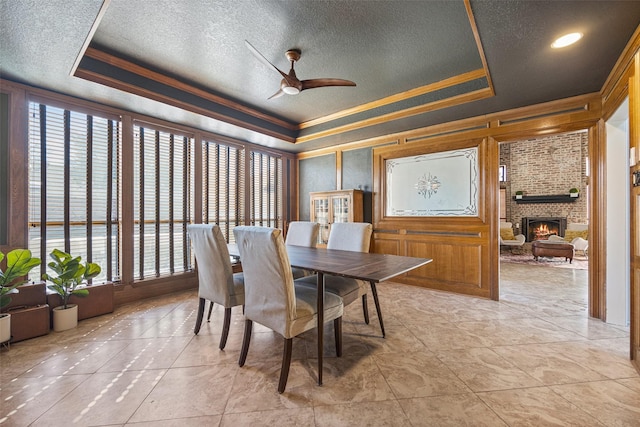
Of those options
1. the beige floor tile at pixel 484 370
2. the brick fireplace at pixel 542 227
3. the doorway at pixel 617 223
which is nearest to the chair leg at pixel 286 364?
the beige floor tile at pixel 484 370

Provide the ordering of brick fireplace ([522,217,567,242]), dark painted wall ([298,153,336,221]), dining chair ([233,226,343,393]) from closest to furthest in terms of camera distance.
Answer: dining chair ([233,226,343,393]) < dark painted wall ([298,153,336,221]) < brick fireplace ([522,217,567,242])

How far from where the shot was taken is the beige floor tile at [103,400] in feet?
4.90

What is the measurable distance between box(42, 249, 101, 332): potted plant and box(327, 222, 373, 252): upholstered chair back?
2480mm

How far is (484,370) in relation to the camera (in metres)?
1.95

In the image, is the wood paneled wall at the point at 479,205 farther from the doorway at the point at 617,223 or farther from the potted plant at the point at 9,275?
the potted plant at the point at 9,275

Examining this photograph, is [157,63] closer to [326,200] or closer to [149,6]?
[149,6]

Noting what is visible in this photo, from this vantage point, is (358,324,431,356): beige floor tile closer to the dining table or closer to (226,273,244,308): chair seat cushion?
the dining table

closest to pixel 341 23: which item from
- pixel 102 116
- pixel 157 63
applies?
pixel 157 63

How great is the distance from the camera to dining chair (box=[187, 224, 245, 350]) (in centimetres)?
221

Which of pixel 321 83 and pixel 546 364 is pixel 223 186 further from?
pixel 546 364

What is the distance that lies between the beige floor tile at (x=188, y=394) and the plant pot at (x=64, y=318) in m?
1.50

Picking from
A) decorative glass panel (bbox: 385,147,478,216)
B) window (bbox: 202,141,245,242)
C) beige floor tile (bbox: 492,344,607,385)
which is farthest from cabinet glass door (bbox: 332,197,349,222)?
beige floor tile (bbox: 492,344,607,385)

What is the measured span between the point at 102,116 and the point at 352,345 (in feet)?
12.5

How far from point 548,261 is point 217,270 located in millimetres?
7409
